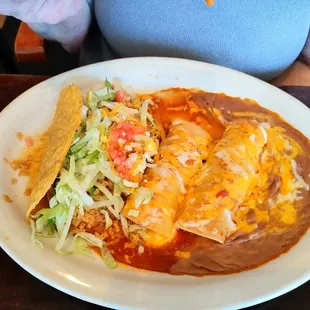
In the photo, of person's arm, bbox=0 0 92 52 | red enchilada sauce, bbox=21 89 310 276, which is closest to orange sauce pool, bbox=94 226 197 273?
red enchilada sauce, bbox=21 89 310 276

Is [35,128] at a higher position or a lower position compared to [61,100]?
lower

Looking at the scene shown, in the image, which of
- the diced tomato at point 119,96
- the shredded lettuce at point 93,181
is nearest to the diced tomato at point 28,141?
the shredded lettuce at point 93,181

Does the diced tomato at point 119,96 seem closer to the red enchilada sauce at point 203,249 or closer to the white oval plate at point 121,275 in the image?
the white oval plate at point 121,275

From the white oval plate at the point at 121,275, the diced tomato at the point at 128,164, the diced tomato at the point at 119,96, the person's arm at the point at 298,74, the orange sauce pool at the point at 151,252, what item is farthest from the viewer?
the person's arm at the point at 298,74

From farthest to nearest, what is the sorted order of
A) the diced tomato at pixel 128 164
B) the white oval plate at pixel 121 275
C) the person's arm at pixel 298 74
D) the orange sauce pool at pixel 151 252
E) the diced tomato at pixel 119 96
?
the person's arm at pixel 298 74
the diced tomato at pixel 119 96
the diced tomato at pixel 128 164
the orange sauce pool at pixel 151 252
the white oval plate at pixel 121 275

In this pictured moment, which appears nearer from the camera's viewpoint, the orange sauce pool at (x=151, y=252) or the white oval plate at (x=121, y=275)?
the white oval plate at (x=121, y=275)

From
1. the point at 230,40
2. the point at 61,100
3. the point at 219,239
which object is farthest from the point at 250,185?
the point at 61,100

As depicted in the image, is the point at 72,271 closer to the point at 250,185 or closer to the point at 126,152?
the point at 126,152
